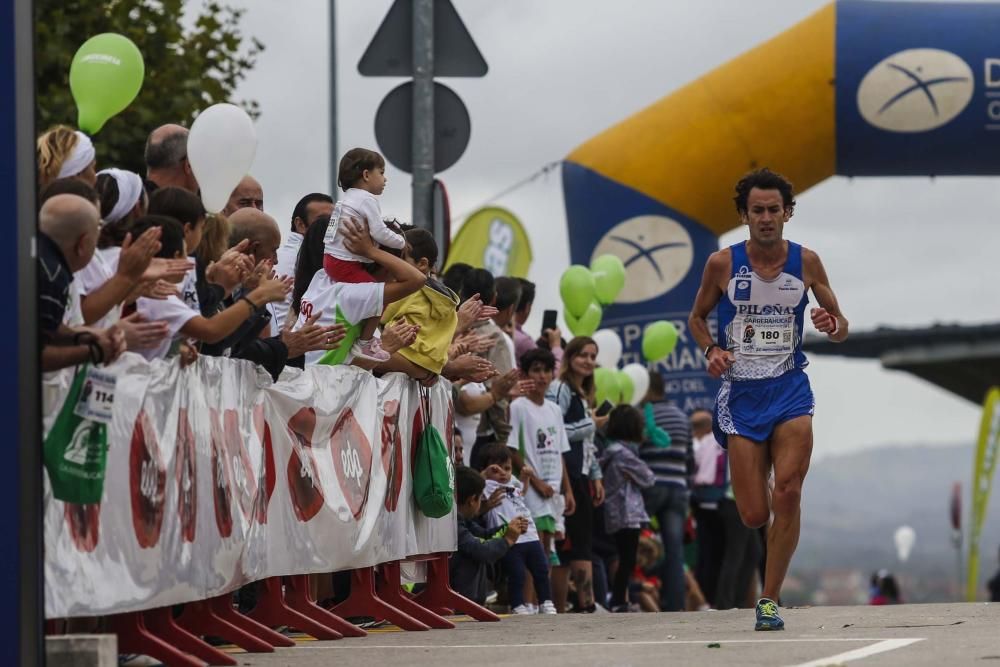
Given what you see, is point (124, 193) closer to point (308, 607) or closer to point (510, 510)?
point (308, 607)

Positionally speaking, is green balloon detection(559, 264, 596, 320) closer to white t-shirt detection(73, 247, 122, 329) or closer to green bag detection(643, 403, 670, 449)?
green bag detection(643, 403, 670, 449)

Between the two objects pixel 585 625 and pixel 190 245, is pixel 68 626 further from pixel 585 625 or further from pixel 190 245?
pixel 585 625

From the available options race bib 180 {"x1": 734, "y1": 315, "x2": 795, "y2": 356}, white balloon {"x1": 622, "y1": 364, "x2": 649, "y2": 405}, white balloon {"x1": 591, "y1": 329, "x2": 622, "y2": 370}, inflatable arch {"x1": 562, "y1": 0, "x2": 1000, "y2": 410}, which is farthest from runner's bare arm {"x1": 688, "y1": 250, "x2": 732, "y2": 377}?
inflatable arch {"x1": 562, "y1": 0, "x2": 1000, "y2": 410}

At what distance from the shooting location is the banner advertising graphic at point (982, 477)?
45.4 metres

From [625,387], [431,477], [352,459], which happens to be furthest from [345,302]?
[625,387]

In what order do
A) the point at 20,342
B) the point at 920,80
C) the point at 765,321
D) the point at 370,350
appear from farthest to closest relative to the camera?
the point at 920,80
the point at 370,350
the point at 765,321
the point at 20,342

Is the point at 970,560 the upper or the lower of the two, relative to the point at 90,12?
lower

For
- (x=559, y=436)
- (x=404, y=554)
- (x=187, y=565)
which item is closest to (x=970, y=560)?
(x=559, y=436)

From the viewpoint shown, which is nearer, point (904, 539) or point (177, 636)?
point (177, 636)

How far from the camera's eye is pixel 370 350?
995 centimetres

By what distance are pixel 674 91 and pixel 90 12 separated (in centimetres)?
577

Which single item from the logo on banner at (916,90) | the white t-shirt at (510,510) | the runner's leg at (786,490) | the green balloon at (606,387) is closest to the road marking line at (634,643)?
the runner's leg at (786,490)

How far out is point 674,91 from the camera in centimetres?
2048

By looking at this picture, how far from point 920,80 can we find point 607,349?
4.06 m
